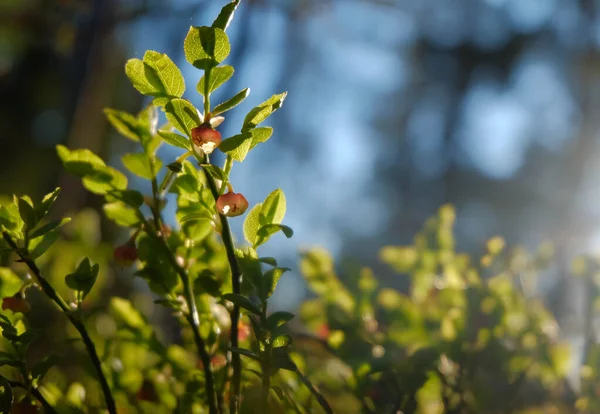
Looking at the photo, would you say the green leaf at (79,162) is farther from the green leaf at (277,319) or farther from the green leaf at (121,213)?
the green leaf at (277,319)

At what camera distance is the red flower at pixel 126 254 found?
0.54 meters

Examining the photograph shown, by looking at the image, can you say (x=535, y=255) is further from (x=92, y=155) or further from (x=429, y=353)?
(x=92, y=155)

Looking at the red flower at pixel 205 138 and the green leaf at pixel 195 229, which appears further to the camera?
the green leaf at pixel 195 229

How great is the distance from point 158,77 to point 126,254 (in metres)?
0.18

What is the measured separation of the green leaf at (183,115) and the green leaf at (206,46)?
0.09 feet

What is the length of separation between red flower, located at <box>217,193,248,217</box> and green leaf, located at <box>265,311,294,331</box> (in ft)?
0.26

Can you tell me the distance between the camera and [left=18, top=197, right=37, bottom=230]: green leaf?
434 millimetres

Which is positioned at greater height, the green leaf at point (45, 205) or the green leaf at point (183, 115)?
the green leaf at point (183, 115)

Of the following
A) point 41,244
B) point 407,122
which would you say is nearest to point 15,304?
point 41,244

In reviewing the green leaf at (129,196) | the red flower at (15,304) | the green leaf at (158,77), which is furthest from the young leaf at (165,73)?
the red flower at (15,304)

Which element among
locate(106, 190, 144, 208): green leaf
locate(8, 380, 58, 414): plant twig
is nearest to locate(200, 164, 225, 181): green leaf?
locate(106, 190, 144, 208): green leaf

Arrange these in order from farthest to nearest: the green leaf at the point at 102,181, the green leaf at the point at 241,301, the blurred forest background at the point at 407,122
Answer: the blurred forest background at the point at 407,122 → the green leaf at the point at 102,181 → the green leaf at the point at 241,301

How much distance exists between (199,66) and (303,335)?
1.08 ft

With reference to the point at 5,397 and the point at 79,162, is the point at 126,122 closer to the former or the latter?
the point at 79,162
